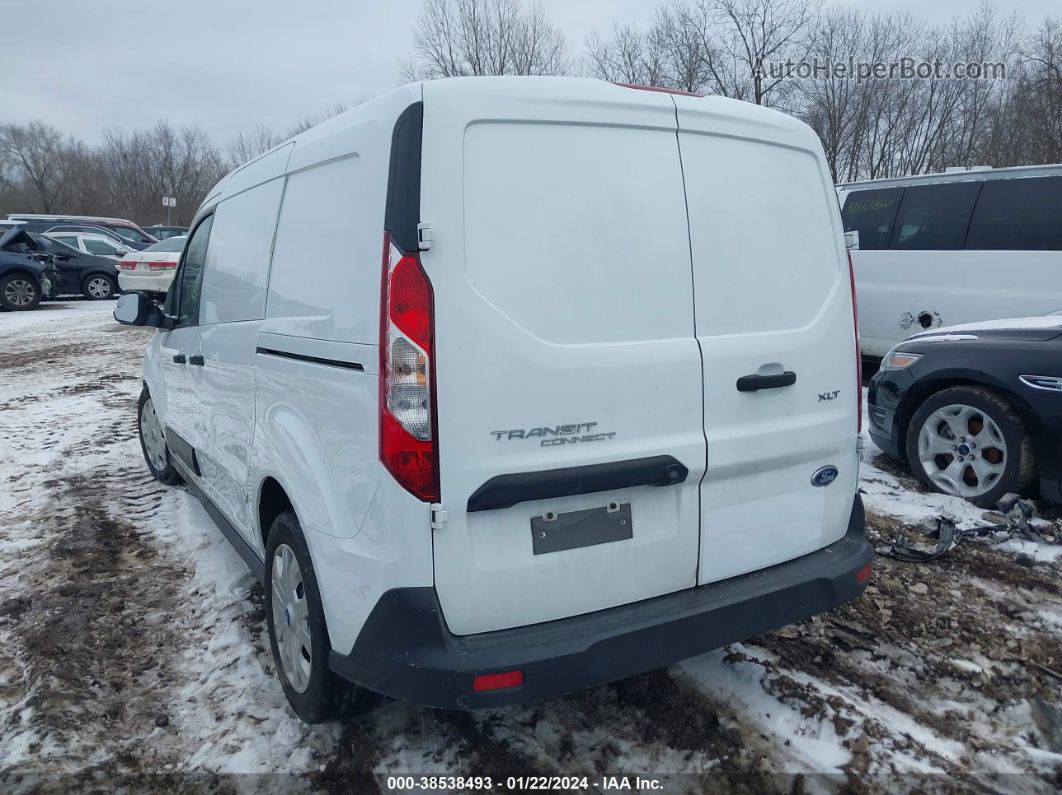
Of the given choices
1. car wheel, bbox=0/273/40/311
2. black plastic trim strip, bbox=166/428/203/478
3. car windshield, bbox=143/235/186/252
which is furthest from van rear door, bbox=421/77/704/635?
car wheel, bbox=0/273/40/311

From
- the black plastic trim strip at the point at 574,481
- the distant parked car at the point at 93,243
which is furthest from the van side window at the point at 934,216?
the distant parked car at the point at 93,243

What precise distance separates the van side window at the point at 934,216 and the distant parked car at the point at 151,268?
501 inches

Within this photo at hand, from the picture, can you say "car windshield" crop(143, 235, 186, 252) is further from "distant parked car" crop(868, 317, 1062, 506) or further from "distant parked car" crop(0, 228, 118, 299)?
"distant parked car" crop(868, 317, 1062, 506)

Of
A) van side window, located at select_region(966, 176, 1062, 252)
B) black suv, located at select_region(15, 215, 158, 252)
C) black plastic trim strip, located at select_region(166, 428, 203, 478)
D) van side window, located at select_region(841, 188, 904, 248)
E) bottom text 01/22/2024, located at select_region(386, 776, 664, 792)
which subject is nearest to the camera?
bottom text 01/22/2024, located at select_region(386, 776, 664, 792)

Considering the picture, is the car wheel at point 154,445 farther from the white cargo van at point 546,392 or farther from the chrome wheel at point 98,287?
the chrome wheel at point 98,287

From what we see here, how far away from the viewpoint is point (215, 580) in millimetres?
3867

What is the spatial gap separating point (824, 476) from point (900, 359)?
284cm

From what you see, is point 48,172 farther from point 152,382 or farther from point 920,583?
point 920,583

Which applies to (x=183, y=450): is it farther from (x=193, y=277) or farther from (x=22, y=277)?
(x=22, y=277)

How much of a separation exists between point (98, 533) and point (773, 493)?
4046 mm

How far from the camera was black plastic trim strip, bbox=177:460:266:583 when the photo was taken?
3.04m

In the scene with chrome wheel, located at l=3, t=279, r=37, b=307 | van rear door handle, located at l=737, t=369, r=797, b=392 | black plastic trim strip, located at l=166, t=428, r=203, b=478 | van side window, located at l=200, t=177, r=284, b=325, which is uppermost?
chrome wheel, located at l=3, t=279, r=37, b=307
